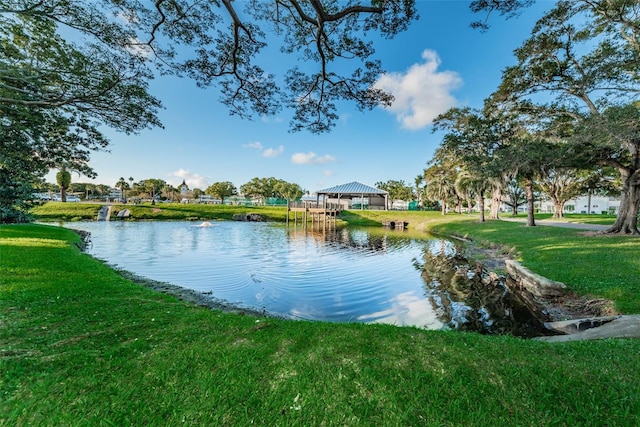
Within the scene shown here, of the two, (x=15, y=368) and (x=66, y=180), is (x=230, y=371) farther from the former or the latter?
(x=66, y=180)

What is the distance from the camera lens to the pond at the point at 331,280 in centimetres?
709

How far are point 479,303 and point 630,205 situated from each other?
41.2ft

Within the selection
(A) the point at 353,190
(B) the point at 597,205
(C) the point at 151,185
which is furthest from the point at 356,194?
(C) the point at 151,185

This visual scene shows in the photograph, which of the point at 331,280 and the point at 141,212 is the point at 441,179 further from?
the point at 141,212

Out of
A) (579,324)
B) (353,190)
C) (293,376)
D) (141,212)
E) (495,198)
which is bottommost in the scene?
(579,324)

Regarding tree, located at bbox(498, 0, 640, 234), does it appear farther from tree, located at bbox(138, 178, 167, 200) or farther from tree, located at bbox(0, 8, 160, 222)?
tree, located at bbox(138, 178, 167, 200)

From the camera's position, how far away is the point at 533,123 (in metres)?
14.9

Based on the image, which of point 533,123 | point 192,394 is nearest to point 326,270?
point 192,394

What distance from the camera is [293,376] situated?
281cm

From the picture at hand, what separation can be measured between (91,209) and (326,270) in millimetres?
40851

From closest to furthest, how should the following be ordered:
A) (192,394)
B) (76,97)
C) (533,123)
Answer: (192,394), (76,97), (533,123)

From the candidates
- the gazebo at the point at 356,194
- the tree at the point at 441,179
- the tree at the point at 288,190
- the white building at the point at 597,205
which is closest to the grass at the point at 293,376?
the gazebo at the point at 356,194

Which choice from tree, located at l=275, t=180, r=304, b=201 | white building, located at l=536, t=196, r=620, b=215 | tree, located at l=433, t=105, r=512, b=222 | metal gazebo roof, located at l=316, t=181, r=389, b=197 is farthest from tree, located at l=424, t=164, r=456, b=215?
tree, located at l=275, t=180, r=304, b=201

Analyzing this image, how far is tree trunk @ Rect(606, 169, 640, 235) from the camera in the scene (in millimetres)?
13102
